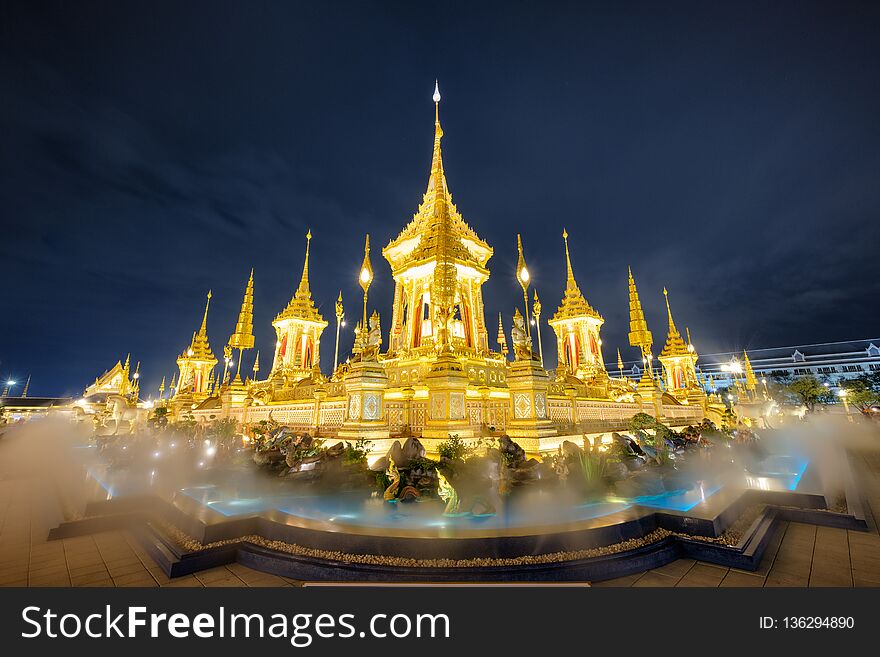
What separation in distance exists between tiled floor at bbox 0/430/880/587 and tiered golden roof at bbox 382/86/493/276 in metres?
13.3

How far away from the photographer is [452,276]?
15727 mm

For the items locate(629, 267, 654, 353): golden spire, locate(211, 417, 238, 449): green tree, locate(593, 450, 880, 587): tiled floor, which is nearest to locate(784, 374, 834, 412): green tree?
locate(629, 267, 654, 353): golden spire

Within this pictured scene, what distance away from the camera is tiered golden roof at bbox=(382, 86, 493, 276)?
58.1ft

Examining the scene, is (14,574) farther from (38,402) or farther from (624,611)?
(38,402)

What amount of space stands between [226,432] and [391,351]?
10.1m

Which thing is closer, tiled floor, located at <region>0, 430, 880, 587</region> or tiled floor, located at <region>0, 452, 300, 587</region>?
tiled floor, located at <region>0, 430, 880, 587</region>

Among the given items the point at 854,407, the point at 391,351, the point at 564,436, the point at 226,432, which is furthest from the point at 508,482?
the point at 854,407

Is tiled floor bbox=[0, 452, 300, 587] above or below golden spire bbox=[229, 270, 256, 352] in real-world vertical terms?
below

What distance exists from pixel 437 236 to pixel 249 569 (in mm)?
15634

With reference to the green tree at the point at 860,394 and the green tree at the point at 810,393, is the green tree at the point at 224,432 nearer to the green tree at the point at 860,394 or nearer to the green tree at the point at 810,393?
the green tree at the point at 860,394

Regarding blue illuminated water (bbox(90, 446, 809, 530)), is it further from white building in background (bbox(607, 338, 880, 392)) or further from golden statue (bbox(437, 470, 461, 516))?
white building in background (bbox(607, 338, 880, 392))

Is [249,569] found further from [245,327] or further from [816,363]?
[816,363]

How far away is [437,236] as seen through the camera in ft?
57.3

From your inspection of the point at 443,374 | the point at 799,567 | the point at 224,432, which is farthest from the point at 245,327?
the point at 799,567
